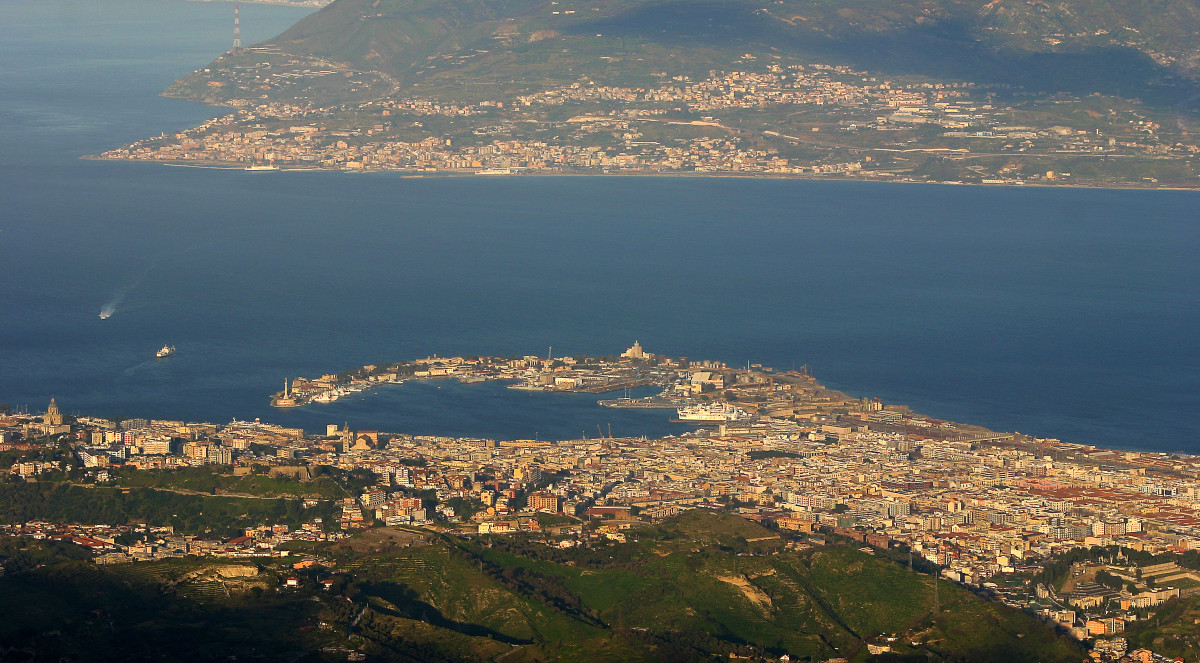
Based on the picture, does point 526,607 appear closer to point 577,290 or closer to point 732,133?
point 577,290

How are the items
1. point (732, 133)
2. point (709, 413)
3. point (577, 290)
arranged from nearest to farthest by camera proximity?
point (709, 413), point (577, 290), point (732, 133)

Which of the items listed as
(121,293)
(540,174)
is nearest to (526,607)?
(121,293)

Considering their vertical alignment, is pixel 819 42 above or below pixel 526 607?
above

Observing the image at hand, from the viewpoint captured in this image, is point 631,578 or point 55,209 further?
point 55,209

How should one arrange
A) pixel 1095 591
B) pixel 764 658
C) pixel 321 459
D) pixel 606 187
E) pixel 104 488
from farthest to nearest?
pixel 606 187 → pixel 321 459 → pixel 104 488 → pixel 1095 591 → pixel 764 658

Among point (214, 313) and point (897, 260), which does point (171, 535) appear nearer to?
point (214, 313)

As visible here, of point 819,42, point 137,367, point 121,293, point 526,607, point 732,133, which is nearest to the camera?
point 526,607

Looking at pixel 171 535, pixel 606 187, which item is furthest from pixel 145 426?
pixel 606 187

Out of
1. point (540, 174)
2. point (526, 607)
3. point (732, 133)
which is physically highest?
point (732, 133)
